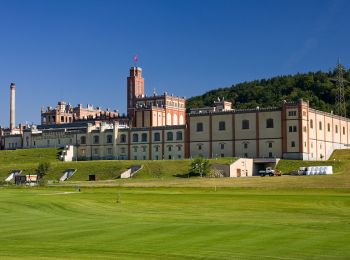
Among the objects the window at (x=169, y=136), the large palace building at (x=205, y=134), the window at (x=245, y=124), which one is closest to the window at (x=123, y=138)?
the large palace building at (x=205, y=134)

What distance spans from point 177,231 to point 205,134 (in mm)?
91466

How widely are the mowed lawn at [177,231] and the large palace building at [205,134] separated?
65527 mm

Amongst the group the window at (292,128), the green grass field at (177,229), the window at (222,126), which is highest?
the window at (222,126)

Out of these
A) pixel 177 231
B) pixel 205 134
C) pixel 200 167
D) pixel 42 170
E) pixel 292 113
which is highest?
pixel 292 113

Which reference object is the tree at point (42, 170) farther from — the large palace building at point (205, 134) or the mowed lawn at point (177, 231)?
the mowed lawn at point (177, 231)

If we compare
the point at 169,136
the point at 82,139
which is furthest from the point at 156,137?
the point at 82,139

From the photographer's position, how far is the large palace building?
357 feet

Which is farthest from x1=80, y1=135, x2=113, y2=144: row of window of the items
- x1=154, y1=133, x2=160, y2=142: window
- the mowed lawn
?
the mowed lawn

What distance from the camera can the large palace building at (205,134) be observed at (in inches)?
4284

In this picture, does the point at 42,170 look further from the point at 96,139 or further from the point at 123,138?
the point at 96,139

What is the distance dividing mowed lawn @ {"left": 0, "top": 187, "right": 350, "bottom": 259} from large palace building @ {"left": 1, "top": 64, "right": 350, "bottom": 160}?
6553 cm

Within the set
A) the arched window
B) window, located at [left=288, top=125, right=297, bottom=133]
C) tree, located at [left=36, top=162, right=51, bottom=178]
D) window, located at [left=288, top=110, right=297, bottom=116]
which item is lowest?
tree, located at [left=36, top=162, right=51, bottom=178]

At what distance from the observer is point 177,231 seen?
26500 millimetres

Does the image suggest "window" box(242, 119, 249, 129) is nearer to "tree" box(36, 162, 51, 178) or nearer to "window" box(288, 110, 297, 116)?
"window" box(288, 110, 297, 116)
